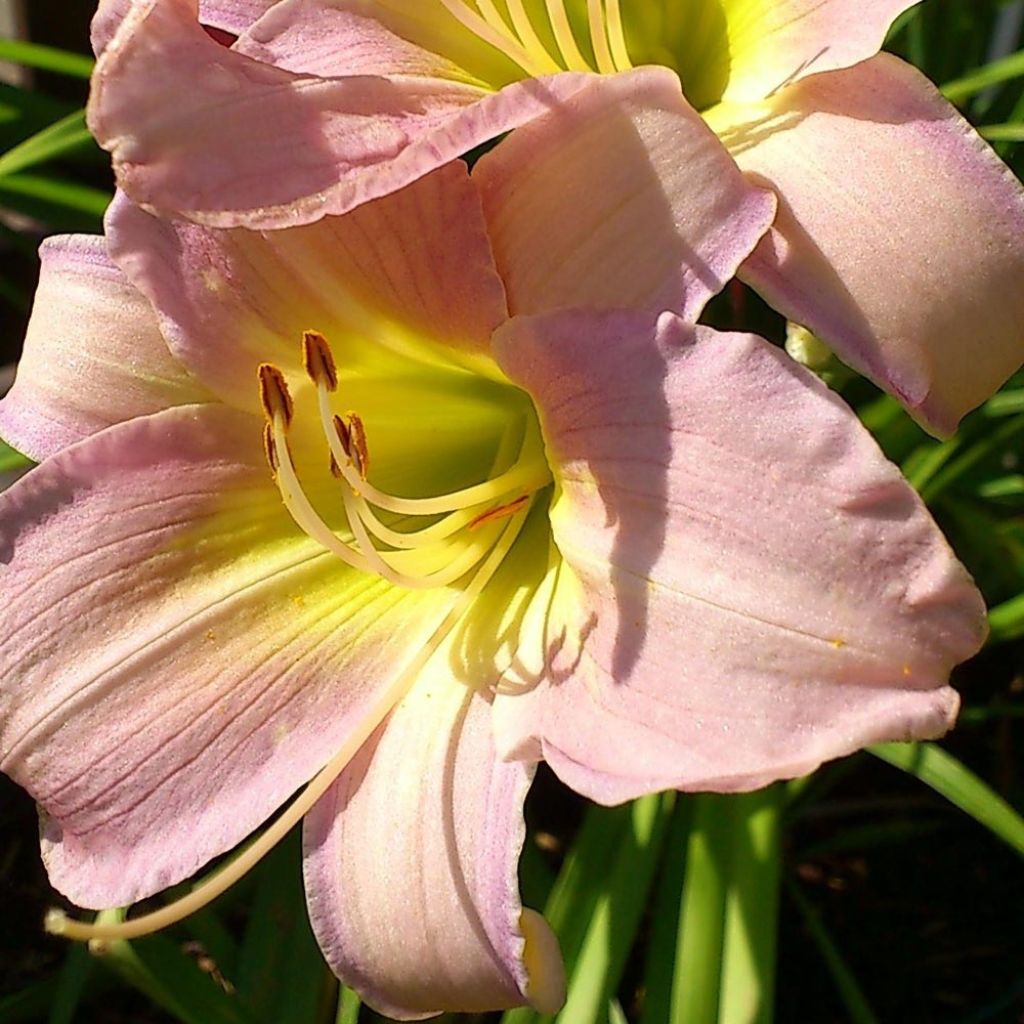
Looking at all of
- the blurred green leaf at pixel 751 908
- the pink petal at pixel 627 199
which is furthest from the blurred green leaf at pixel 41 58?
the blurred green leaf at pixel 751 908

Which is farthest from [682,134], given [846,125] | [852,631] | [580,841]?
[580,841]

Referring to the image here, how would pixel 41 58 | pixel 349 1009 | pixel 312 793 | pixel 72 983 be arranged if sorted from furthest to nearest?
pixel 41 58 < pixel 72 983 < pixel 349 1009 < pixel 312 793

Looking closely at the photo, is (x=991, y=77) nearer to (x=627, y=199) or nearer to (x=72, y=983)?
(x=627, y=199)

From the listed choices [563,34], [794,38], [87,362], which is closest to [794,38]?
[794,38]

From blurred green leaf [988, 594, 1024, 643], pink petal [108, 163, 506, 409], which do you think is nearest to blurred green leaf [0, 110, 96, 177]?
pink petal [108, 163, 506, 409]

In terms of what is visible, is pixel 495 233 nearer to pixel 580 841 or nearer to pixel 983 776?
pixel 580 841

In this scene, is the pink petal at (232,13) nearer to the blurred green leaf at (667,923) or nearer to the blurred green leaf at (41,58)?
the blurred green leaf at (41,58)
